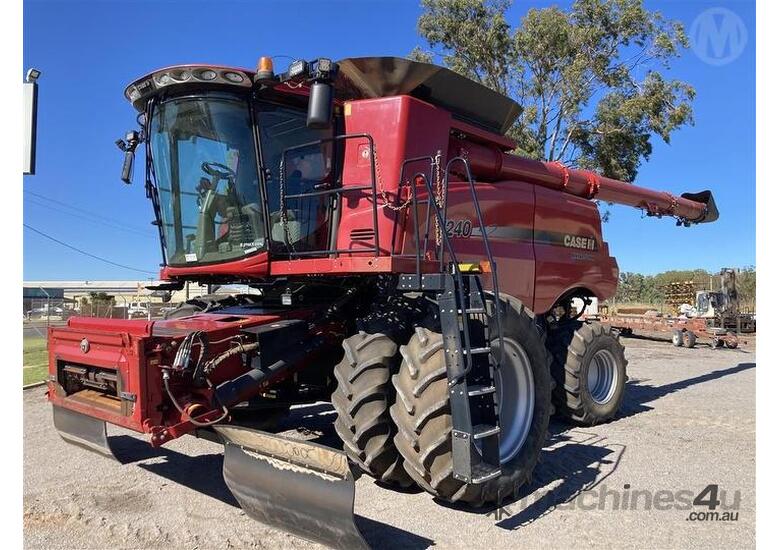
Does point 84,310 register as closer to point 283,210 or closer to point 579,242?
point 283,210

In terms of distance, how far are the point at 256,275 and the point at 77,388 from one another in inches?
69.4

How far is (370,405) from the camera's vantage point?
13.5ft

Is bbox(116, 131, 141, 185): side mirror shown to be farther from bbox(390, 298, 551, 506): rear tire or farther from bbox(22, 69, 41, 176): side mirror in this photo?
bbox(390, 298, 551, 506): rear tire

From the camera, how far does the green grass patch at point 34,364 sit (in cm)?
1077

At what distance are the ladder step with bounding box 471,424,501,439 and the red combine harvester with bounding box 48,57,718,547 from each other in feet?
0.06

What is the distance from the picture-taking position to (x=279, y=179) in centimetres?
502

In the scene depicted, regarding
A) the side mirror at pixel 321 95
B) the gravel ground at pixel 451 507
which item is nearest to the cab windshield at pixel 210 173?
the side mirror at pixel 321 95

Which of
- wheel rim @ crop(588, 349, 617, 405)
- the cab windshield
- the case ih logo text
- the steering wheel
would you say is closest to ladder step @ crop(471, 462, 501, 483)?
the cab windshield

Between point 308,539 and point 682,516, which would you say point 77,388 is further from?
point 682,516

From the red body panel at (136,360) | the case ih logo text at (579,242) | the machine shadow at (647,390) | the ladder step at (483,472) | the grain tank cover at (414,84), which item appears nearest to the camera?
the ladder step at (483,472)

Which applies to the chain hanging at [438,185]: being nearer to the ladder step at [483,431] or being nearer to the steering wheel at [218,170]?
the ladder step at [483,431]

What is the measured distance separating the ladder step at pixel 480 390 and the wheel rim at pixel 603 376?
3829mm

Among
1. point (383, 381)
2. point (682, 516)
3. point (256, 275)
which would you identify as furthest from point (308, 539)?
point (682, 516)

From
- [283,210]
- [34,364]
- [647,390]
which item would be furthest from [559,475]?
[34,364]
